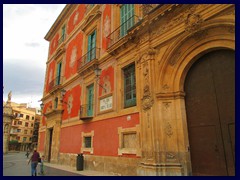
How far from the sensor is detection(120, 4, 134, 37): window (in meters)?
9.77

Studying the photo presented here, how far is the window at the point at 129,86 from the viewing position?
337 inches

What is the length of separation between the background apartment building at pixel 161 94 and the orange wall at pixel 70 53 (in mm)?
2319

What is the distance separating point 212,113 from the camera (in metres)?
6.11

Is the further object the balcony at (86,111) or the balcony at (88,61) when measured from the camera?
the balcony at (88,61)

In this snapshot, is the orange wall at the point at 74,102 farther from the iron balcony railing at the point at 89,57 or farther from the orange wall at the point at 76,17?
the orange wall at the point at 76,17

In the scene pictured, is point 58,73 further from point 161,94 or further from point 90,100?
point 161,94

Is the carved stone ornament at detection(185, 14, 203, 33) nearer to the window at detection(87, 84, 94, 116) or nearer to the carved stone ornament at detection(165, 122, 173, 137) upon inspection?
the carved stone ornament at detection(165, 122, 173, 137)

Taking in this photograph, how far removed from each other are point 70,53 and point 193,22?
35.8 ft

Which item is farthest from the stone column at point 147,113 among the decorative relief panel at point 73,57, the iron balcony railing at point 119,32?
the decorative relief panel at point 73,57

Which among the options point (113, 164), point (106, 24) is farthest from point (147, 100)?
point (106, 24)

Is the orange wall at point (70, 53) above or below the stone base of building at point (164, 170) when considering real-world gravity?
above

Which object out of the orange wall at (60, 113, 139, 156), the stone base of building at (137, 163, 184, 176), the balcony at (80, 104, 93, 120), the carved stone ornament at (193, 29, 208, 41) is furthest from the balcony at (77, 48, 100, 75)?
the stone base of building at (137, 163, 184, 176)

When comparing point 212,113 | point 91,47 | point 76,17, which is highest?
point 76,17

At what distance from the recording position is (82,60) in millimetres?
12891
